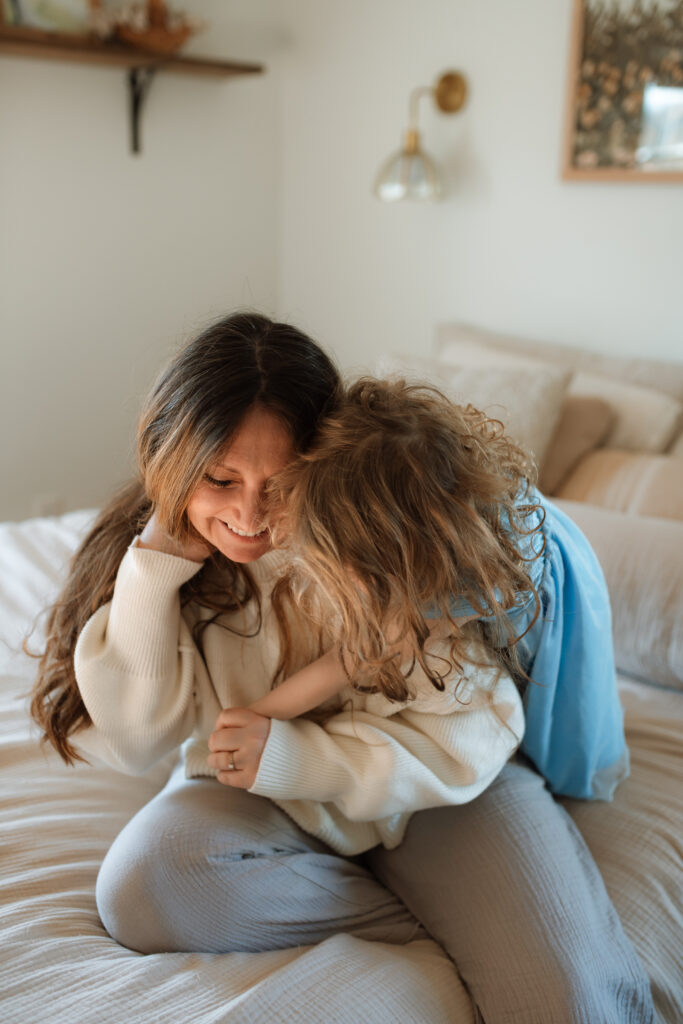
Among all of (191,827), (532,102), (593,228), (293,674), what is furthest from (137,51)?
(191,827)

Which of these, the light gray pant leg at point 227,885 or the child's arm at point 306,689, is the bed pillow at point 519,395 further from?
the light gray pant leg at point 227,885

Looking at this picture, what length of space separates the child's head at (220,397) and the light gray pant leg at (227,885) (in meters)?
0.32

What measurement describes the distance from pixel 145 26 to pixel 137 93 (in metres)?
0.24

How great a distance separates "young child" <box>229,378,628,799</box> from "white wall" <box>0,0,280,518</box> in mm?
1789

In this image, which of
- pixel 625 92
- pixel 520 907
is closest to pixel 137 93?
pixel 625 92

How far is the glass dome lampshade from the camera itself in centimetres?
237

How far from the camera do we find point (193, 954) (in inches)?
37.2

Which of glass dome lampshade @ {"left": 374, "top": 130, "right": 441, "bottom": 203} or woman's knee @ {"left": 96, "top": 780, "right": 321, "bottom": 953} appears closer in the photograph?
woman's knee @ {"left": 96, "top": 780, "right": 321, "bottom": 953}

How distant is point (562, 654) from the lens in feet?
3.65

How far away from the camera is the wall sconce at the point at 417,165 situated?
237 cm

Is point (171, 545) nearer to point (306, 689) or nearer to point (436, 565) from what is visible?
point (306, 689)

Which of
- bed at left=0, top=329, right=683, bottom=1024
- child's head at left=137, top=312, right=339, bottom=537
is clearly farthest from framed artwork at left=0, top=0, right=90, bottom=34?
child's head at left=137, top=312, right=339, bottom=537

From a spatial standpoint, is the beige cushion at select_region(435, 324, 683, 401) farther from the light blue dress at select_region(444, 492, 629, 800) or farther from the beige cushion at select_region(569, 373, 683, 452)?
the light blue dress at select_region(444, 492, 629, 800)

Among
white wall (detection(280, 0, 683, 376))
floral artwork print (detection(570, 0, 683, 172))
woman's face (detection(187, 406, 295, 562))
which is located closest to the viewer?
woman's face (detection(187, 406, 295, 562))
